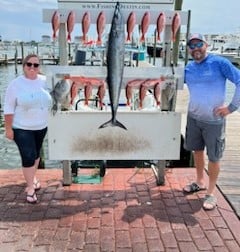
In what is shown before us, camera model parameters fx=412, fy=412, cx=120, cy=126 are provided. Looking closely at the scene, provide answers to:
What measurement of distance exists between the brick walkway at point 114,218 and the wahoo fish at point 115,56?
3.71 ft

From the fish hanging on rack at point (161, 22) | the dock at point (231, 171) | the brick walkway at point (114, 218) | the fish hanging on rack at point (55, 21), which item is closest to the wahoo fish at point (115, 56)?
the fish hanging on rack at point (161, 22)

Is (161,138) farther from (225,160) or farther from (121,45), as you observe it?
(225,160)

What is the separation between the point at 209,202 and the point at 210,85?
4.39 ft

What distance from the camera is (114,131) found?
5.05 m

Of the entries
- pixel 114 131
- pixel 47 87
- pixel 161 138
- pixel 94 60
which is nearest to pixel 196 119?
pixel 161 138

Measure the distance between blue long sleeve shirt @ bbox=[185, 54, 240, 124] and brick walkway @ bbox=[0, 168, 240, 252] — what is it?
1.10 meters

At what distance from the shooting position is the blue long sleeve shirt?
172 inches

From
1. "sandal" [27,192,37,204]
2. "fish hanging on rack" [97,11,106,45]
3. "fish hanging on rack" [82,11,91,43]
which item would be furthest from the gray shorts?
"sandal" [27,192,37,204]

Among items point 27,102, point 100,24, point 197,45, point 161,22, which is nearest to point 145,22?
point 161,22

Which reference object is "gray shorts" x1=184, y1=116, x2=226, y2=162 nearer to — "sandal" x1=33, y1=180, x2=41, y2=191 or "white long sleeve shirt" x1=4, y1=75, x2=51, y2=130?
"white long sleeve shirt" x1=4, y1=75, x2=51, y2=130

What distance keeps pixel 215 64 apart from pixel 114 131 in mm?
1456

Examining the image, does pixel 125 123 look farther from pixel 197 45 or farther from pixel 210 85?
pixel 197 45

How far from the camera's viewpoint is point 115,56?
442cm

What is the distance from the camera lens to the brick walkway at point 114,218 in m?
3.90
